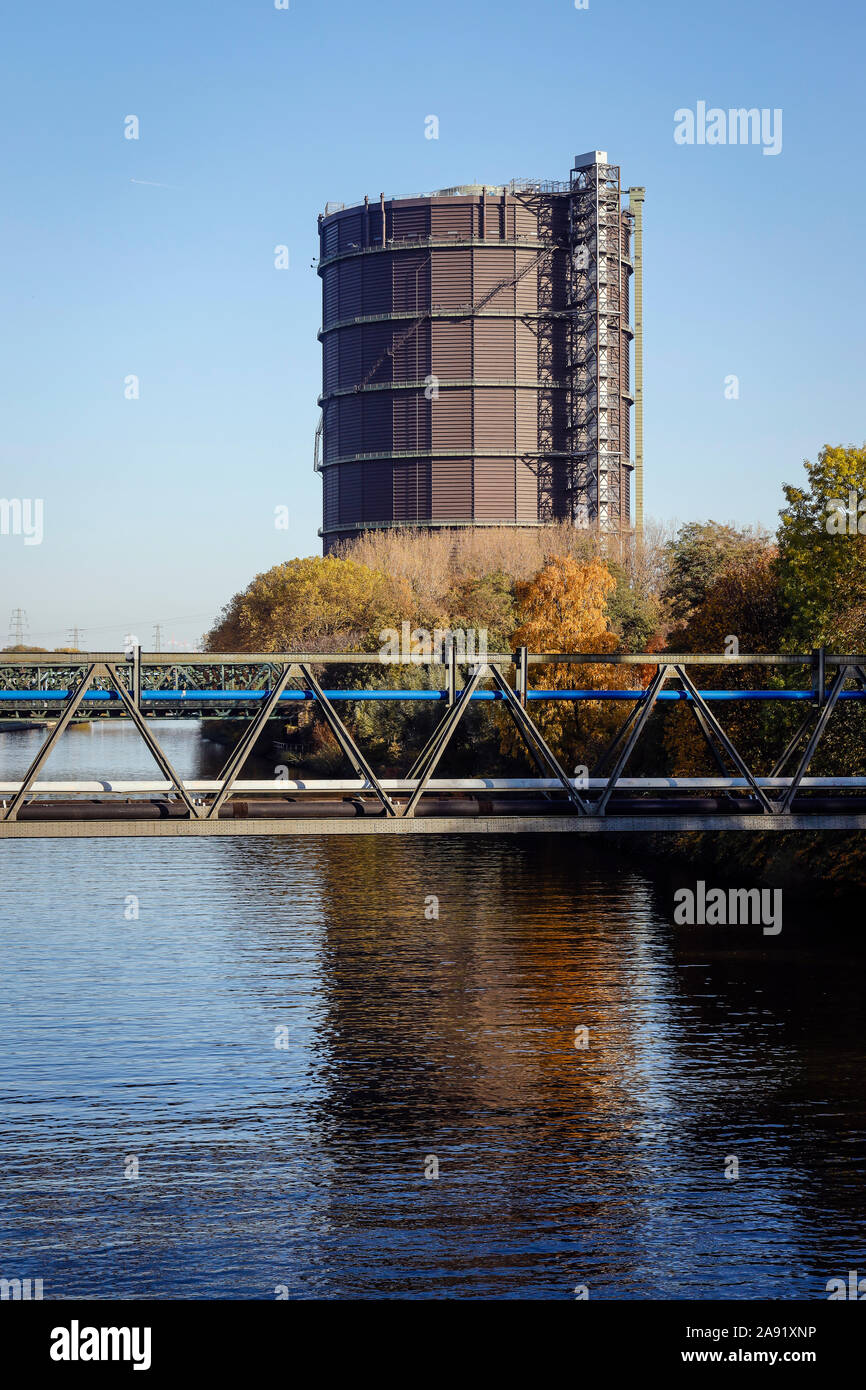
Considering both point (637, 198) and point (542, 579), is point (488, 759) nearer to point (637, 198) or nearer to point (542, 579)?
point (542, 579)

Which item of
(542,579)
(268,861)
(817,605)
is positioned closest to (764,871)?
(817,605)

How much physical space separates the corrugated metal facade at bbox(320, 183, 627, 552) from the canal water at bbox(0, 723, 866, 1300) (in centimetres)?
7489

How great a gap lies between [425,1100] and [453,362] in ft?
316

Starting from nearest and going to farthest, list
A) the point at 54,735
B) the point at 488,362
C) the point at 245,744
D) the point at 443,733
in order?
the point at 54,735
the point at 245,744
the point at 443,733
the point at 488,362

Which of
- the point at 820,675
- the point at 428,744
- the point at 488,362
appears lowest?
the point at 428,744

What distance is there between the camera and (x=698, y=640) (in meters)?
51.2

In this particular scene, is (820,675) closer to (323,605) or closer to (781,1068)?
(781,1068)

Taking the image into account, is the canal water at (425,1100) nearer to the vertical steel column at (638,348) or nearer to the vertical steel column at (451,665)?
the vertical steel column at (451,665)

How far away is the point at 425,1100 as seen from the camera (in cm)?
2573

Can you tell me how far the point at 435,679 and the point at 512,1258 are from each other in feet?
186

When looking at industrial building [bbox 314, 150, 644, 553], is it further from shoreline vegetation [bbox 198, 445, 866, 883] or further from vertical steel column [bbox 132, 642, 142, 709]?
vertical steel column [bbox 132, 642, 142, 709]

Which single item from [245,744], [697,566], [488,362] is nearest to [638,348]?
[488,362]

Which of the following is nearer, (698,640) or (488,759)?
(698,640)
